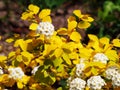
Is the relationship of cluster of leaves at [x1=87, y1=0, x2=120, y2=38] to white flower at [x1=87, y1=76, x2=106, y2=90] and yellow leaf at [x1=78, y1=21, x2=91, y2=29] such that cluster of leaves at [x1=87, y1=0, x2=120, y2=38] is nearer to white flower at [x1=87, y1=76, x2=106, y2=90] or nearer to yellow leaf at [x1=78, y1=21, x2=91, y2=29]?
yellow leaf at [x1=78, y1=21, x2=91, y2=29]

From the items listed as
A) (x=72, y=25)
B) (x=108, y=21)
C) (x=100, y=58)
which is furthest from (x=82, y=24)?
(x=108, y=21)

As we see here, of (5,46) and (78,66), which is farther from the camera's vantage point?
(5,46)

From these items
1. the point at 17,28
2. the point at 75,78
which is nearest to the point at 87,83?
the point at 75,78

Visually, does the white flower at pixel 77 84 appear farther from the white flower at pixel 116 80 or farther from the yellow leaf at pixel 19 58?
the yellow leaf at pixel 19 58

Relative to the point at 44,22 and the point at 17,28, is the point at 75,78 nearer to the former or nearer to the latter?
the point at 44,22

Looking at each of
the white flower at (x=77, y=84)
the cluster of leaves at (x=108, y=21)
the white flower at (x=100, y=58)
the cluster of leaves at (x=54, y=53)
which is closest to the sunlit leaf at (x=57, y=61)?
the cluster of leaves at (x=54, y=53)

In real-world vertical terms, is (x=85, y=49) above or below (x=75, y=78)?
above

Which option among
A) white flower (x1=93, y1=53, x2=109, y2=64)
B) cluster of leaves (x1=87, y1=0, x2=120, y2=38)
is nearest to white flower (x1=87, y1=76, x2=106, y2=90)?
white flower (x1=93, y1=53, x2=109, y2=64)
